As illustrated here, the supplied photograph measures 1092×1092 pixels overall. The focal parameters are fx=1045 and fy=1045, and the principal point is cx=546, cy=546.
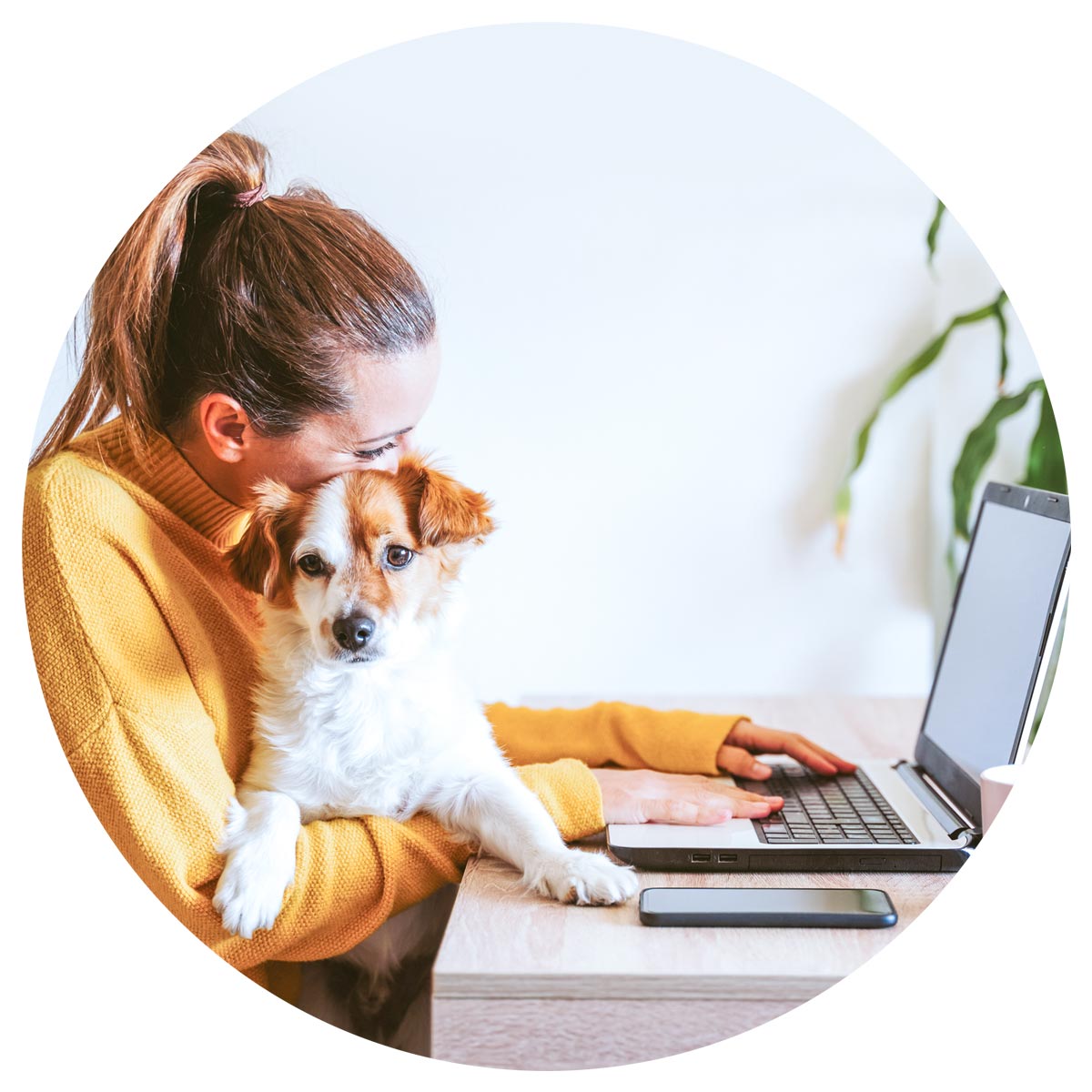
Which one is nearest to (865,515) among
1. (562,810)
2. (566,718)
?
(566,718)

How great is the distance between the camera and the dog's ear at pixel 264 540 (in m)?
1.00

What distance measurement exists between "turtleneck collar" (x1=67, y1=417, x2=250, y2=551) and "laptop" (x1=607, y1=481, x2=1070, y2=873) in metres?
0.51

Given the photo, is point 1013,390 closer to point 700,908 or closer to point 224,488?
point 700,908

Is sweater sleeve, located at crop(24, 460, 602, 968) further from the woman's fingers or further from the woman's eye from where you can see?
the woman's fingers

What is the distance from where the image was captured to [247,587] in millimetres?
1036

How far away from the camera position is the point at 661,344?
52.8 inches

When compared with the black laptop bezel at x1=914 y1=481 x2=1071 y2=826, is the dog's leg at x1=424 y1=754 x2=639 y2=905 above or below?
below

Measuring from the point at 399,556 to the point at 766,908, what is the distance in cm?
47

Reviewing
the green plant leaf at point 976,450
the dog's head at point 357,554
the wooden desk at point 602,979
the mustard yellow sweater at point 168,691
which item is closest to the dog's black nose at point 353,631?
the dog's head at point 357,554

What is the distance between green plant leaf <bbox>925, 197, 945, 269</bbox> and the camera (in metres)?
1.33

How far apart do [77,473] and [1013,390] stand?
1.42 metres

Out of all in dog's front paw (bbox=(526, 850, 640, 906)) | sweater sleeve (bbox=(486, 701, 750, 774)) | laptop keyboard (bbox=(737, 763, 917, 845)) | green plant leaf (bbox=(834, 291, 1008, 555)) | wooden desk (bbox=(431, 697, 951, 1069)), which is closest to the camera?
wooden desk (bbox=(431, 697, 951, 1069))

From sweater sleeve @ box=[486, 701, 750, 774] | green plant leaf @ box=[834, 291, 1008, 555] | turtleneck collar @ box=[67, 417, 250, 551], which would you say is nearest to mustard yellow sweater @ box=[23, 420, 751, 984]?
turtleneck collar @ box=[67, 417, 250, 551]

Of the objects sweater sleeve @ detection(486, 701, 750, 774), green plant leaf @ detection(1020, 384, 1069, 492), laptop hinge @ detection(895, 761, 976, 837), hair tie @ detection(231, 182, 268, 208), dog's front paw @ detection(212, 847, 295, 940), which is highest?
hair tie @ detection(231, 182, 268, 208)
